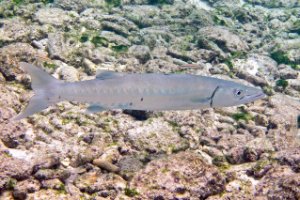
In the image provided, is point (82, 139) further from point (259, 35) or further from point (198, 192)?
point (259, 35)

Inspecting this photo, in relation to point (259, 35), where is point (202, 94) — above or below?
above

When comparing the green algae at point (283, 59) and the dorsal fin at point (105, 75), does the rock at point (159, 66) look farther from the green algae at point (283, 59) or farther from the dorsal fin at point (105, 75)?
the green algae at point (283, 59)

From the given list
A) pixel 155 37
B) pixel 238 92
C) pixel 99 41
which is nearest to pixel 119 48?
pixel 99 41

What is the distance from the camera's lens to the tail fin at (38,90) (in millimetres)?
4582

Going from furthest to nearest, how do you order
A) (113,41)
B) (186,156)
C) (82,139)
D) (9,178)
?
(113,41), (82,139), (186,156), (9,178)

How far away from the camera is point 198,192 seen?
455 cm

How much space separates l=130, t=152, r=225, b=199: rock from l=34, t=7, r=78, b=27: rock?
259 inches

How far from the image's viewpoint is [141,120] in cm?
632

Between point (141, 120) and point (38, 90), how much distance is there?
7.37ft

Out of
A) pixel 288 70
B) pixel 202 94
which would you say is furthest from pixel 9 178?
pixel 288 70

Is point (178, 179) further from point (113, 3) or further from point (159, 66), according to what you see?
point (113, 3)

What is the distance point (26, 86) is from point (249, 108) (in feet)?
16.3

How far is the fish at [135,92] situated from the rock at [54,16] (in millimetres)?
5523

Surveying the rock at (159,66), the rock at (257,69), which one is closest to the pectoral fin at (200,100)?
the rock at (159,66)
